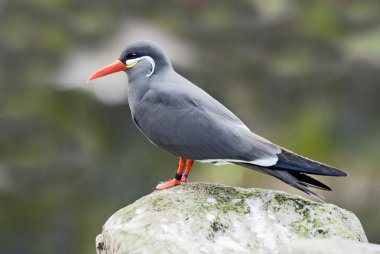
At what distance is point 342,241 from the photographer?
433cm

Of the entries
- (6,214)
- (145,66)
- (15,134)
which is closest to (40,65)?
(15,134)

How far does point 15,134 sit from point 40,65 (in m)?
1.37

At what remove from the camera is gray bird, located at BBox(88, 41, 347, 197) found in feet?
16.9

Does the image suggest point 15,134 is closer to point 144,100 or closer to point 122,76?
point 122,76

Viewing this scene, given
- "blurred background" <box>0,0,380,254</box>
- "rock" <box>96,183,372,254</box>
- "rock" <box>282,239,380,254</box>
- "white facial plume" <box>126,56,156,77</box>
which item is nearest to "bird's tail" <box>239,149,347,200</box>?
"rock" <box>96,183,372,254</box>

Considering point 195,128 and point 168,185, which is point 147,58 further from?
point 168,185

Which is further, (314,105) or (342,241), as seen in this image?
(314,105)

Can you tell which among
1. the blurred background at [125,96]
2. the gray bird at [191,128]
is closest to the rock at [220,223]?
the gray bird at [191,128]

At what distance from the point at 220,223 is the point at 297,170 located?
2.10 ft

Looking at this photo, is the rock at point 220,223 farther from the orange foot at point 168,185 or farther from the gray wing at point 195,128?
the gray wing at point 195,128

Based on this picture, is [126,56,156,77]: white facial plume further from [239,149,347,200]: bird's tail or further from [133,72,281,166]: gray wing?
[239,149,347,200]: bird's tail

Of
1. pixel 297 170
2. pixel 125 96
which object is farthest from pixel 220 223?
pixel 125 96

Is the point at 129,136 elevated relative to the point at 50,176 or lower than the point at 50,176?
elevated

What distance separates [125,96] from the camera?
1155cm
